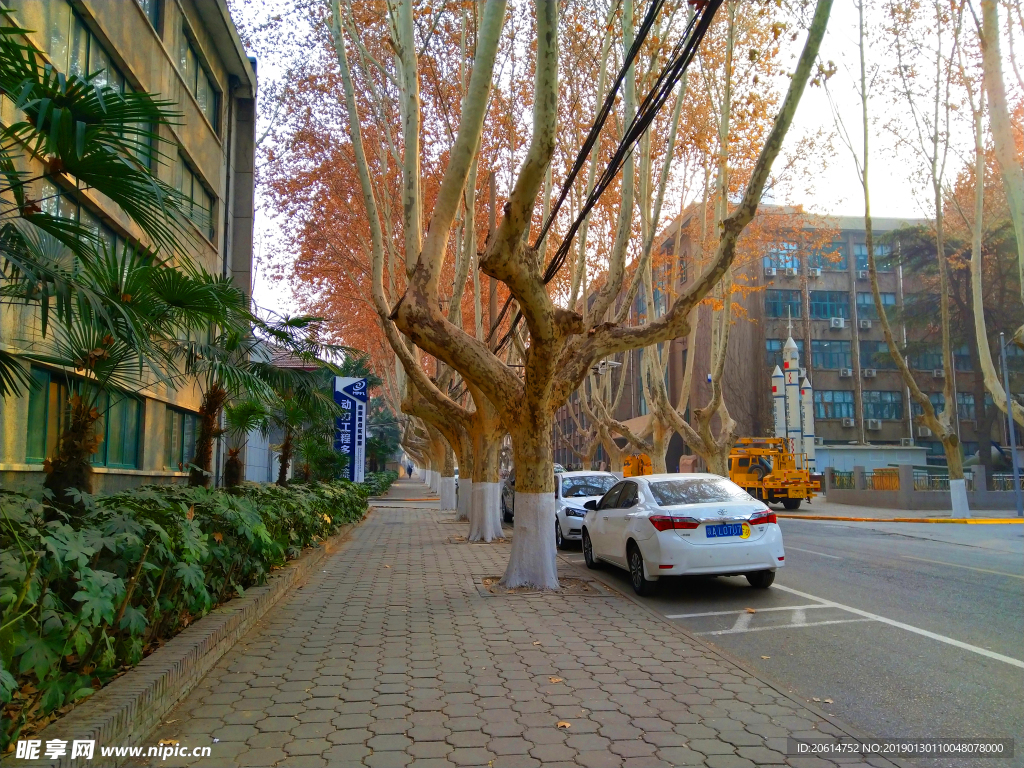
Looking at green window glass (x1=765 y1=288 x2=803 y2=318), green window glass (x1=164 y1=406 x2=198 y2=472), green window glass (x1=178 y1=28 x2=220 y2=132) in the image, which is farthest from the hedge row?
green window glass (x1=765 y1=288 x2=803 y2=318)

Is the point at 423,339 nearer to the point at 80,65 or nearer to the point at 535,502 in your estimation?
the point at 535,502

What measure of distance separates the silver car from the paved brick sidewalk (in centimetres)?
587

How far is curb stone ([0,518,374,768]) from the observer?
146 inches

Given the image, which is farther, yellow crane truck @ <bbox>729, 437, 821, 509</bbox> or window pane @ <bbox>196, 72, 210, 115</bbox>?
yellow crane truck @ <bbox>729, 437, 821, 509</bbox>

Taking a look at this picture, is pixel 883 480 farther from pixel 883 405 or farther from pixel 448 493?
pixel 883 405

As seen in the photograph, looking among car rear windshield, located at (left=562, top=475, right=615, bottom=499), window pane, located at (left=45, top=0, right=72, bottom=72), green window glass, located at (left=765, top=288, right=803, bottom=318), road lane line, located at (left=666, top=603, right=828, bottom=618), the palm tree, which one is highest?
green window glass, located at (left=765, top=288, right=803, bottom=318)

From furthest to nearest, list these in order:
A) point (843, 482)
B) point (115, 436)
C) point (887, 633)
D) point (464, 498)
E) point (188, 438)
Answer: point (843, 482)
point (464, 498)
point (188, 438)
point (115, 436)
point (887, 633)

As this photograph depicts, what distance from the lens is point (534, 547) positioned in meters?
9.74

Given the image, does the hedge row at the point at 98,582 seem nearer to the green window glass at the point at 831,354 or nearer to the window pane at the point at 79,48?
the window pane at the point at 79,48

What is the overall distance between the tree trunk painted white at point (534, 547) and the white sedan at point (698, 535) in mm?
966

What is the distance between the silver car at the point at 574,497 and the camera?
582 inches

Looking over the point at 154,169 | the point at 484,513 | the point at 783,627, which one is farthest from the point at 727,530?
the point at 154,169

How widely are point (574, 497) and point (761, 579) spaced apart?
236 inches

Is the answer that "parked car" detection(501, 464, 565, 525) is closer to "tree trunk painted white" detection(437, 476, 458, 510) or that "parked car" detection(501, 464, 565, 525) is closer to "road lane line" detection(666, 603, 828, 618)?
"tree trunk painted white" detection(437, 476, 458, 510)
